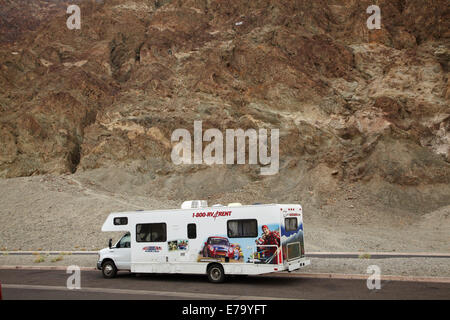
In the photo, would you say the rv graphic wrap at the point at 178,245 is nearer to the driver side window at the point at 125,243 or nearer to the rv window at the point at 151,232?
the rv window at the point at 151,232

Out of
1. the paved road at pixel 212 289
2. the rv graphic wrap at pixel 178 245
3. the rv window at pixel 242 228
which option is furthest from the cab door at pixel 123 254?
the rv window at pixel 242 228

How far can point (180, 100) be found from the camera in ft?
180

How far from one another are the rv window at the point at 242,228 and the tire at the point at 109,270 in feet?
17.6

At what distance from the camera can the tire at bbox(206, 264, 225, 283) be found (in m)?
13.8

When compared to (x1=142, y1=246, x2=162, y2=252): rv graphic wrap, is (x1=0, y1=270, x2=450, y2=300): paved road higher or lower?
lower

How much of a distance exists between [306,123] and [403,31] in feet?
67.7

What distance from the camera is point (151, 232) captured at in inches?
595

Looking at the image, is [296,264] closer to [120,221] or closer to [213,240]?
[213,240]

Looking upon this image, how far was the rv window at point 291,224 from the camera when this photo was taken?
44.3 feet

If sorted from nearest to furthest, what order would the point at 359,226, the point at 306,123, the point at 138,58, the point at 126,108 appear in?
the point at 359,226 → the point at 306,123 → the point at 126,108 → the point at 138,58

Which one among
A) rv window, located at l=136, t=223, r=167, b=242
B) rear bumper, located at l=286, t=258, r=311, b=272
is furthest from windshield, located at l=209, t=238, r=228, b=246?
rear bumper, located at l=286, t=258, r=311, b=272

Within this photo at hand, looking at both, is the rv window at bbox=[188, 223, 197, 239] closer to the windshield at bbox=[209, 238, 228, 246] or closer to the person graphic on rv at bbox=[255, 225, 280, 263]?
the windshield at bbox=[209, 238, 228, 246]
